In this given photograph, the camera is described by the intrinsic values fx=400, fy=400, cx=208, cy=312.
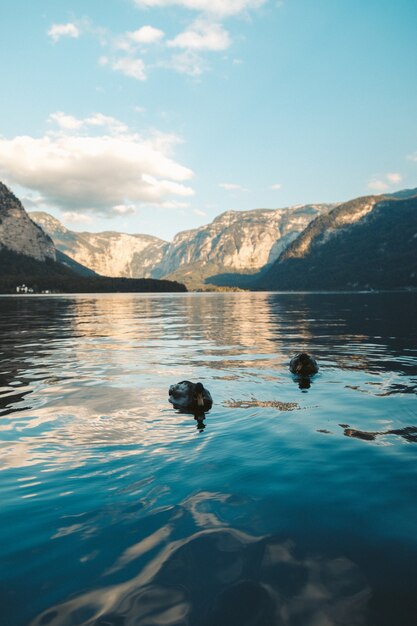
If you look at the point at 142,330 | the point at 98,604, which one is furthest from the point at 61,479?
the point at 142,330

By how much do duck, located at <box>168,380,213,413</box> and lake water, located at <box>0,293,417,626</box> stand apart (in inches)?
28.9

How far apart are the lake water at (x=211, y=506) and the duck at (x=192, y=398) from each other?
73cm

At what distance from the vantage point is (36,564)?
23.1ft

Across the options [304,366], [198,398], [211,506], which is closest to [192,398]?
[198,398]

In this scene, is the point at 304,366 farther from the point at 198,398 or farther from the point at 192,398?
the point at 192,398

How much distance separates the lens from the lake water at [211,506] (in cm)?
611

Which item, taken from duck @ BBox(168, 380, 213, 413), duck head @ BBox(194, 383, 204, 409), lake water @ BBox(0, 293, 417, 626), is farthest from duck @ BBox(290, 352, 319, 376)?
duck head @ BBox(194, 383, 204, 409)

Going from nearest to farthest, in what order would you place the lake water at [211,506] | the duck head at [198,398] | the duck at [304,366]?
1. the lake water at [211,506]
2. the duck head at [198,398]
3. the duck at [304,366]

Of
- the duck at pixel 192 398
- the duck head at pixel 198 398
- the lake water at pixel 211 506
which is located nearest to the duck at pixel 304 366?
the lake water at pixel 211 506

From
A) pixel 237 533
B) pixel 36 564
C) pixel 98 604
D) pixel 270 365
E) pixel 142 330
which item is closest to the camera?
pixel 98 604

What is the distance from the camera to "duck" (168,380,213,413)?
1750cm

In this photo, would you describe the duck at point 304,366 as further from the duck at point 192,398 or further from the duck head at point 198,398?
the duck head at point 198,398

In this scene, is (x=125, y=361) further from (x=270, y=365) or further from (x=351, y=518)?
(x=351, y=518)

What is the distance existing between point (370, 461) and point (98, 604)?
8.57 m
